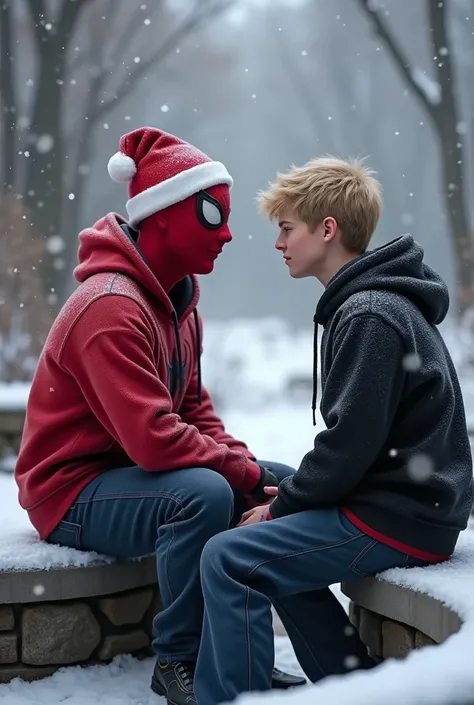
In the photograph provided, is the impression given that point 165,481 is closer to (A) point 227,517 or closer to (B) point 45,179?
(A) point 227,517

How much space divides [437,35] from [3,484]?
17.0 ft

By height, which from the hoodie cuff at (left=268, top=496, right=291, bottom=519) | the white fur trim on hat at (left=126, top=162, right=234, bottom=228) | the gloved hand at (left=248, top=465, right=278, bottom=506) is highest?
the white fur trim on hat at (left=126, top=162, right=234, bottom=228)

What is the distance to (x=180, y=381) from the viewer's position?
2.84 meters

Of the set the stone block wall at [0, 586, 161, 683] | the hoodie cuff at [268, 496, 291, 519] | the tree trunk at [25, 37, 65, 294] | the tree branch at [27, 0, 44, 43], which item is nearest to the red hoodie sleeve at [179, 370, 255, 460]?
the stone block wall at [0, 586, 161, 683]

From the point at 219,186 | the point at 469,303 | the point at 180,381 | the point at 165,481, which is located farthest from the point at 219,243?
the point at 469,303

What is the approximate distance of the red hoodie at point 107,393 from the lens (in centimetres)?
236

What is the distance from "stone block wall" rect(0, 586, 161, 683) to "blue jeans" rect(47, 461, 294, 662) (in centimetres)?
26

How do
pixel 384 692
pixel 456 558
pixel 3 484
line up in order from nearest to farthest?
1. pixel 384 692
2. pixel 456 558
3. pixel 3 484

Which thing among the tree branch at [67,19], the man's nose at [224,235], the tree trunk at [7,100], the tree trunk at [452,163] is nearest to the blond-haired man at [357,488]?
the man's nose at [224,235]

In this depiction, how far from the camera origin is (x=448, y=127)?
7.43m

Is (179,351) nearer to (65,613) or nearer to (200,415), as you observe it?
(200,415)

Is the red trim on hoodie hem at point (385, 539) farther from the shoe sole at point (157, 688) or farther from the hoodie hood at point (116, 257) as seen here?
the hoodie hood at point (116, 257)

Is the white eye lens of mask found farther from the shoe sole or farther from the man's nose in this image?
the shoe sole

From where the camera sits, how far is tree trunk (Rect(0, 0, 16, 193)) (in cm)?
855
